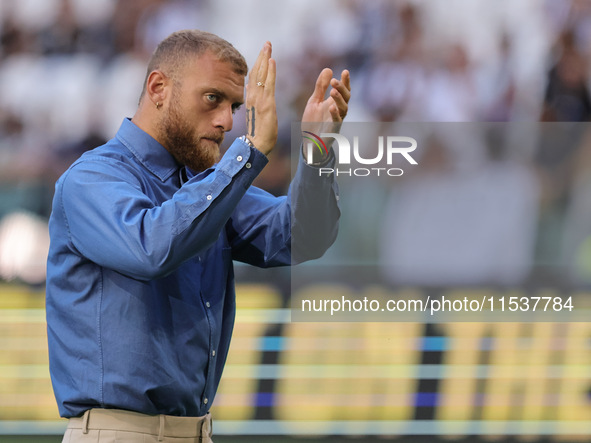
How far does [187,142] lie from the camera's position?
1.90 m

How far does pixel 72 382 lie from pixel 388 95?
7.35ft

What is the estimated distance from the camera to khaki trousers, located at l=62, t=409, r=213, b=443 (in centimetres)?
173

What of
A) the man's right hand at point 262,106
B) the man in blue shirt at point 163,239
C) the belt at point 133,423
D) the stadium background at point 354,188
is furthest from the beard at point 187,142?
the stadium background at point 354,188

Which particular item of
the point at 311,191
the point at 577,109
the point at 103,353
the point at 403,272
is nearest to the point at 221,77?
the point at 311,191

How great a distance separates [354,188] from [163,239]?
6.35 feet

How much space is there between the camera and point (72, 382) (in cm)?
175

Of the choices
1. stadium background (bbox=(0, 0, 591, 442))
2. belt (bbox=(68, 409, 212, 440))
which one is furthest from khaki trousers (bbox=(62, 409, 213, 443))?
stadium background (bbox=(0, 0, 591, 442))

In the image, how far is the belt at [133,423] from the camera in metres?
1.74

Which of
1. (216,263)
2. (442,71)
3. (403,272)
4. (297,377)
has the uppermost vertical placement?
(442,71)

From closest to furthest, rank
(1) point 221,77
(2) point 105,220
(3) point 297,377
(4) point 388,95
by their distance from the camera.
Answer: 1. (2) point 105,220
2. (1) point 221,77
3. (3) point 297,377
4. (4) point 388,95

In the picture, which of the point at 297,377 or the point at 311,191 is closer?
the point at 311,191

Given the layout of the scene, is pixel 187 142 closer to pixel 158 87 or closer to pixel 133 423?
pixel 158 87

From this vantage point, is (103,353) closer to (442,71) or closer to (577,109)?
(442,71)

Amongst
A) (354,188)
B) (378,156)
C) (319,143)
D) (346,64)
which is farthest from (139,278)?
(346,64)
